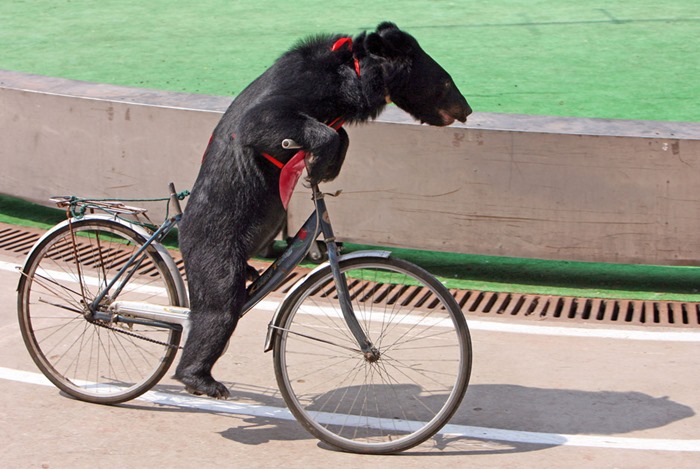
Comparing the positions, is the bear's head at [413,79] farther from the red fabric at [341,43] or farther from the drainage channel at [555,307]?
the drainage channel at [555,307]

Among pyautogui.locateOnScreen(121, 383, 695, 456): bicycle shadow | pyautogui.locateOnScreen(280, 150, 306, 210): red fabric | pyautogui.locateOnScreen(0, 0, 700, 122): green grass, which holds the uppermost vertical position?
pyautogui.locateOnScreen(280, 150, 306, 210): red fabric

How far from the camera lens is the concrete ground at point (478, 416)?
16.0ft

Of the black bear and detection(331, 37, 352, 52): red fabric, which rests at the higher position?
detection(331, 37, 352, 52): red fabric

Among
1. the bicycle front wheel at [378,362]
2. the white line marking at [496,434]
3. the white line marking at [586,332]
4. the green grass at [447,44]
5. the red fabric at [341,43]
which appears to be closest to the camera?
the red fabric at [341,43]

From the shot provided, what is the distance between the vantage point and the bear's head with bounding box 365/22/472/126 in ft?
15.2

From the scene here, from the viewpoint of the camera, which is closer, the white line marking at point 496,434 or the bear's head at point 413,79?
the bear's head at point 413,79

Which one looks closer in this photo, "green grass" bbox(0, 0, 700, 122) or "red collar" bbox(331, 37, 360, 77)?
"red collar" bbox(331, 37, 360, 77)

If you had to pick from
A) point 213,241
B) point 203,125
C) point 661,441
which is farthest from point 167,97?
point 661,441

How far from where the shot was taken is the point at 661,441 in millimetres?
5008

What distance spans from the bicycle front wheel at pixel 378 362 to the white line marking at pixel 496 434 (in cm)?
16

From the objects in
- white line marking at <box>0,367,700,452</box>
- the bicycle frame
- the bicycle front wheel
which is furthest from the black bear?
white line marking at <box>0,367,700,452</box>

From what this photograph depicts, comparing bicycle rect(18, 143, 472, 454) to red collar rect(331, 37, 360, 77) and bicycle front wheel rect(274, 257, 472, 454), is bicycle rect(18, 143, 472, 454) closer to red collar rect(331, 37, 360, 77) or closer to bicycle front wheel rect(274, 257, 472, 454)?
bicycle front wheel rect(274, 257, 472, 454)

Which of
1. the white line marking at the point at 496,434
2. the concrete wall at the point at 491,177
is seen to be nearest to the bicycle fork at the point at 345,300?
the white line marking at the point at 496,434

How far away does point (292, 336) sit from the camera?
572 centimetres
